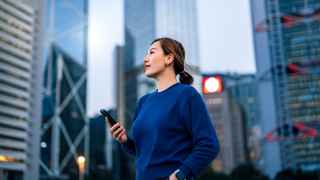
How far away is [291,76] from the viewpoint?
111625 mm

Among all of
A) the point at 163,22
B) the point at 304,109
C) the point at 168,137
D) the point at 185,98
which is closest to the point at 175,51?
the point at 185,98

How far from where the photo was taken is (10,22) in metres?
104

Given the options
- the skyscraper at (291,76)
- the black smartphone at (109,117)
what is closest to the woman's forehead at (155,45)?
the black smartphone at (109,117)

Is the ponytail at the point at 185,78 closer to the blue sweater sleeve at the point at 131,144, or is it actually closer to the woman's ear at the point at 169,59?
the woman's ear at the point at 169,59

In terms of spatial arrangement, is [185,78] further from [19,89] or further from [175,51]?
[19,89]

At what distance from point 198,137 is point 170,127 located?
0.62 feet

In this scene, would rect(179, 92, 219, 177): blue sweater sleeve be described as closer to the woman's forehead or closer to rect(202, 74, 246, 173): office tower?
the woman's forehead

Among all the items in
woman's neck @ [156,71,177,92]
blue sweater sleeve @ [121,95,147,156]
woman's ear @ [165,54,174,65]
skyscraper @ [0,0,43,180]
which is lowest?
blue sweater sleeve @ [121,95,147,156]

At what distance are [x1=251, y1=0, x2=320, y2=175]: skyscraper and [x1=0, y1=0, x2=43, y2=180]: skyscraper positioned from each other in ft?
161

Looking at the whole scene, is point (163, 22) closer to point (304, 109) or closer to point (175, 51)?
point (304, 109)

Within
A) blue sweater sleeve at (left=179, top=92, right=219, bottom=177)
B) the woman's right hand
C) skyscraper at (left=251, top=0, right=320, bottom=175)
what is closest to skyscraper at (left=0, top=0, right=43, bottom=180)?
skyscraper at (left=251, top=0, right=320, bottom=175)

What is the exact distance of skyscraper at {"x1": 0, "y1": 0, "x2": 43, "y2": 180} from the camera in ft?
316

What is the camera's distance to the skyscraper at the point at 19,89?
96406mm

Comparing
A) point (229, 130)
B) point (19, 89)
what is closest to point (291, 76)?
point (19, 89)
